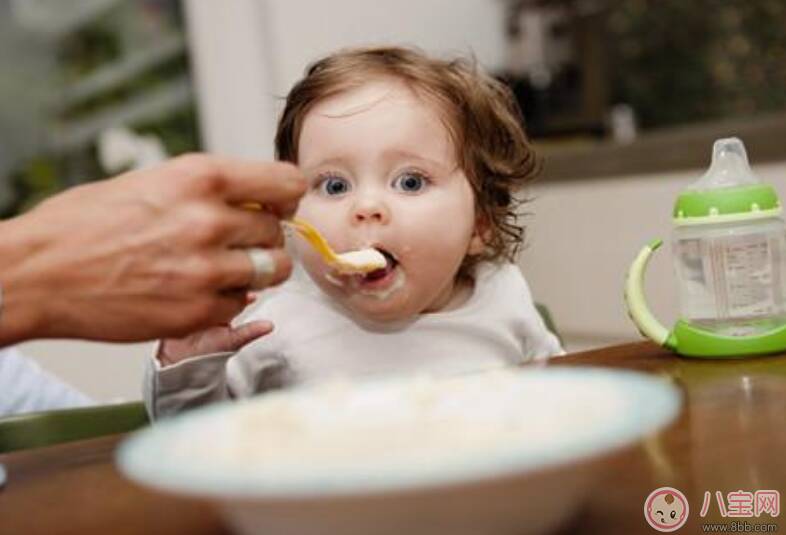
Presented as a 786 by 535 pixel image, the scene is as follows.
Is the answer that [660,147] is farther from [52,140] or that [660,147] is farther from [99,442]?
A: [99,442]

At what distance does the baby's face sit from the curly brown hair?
24 mm

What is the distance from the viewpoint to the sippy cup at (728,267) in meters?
1.13

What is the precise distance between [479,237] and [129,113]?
8.45 feet

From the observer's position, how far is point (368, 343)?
4.36 ft

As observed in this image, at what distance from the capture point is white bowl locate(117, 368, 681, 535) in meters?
0.48

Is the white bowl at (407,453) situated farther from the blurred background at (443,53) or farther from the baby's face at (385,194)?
the blurred background at (443,53)

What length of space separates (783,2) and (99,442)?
280cm

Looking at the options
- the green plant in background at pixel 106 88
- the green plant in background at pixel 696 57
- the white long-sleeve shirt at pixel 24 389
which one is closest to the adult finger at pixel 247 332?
the white long-sleeve shirt at pixel 24 389

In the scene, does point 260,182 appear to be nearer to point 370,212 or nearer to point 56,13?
point 370,212

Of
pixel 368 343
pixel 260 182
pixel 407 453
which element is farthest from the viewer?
pixel 368 343

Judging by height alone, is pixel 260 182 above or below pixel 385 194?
above

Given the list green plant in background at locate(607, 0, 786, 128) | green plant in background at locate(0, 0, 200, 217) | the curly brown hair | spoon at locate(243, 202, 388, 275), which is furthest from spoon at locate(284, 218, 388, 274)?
green plant in background at locate(0, 0, 200, 217)

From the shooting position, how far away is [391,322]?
4.40ft
